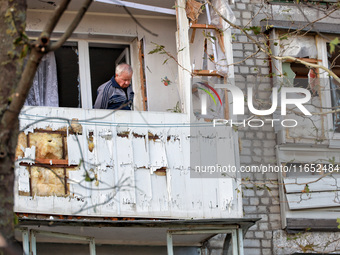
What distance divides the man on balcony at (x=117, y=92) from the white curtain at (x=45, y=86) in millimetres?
691

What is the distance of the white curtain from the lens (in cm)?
1155

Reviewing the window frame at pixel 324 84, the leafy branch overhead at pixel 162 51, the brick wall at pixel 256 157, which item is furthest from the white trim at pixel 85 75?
the window frame at pixel 324 84

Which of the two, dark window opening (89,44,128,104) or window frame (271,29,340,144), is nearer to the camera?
dark window opening (89,44,128,104)

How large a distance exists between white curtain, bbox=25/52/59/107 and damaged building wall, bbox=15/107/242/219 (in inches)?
53.8

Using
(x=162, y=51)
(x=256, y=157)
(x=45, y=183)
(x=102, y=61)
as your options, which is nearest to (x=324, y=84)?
(x=256, y=157)

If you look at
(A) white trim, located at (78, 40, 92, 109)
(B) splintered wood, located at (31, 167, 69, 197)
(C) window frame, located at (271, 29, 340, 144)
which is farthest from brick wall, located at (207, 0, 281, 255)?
(B) splintered wood, located at (31, 167, 69, 197)

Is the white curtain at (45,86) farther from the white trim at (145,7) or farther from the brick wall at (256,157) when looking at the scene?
the brick wall at (256,157)

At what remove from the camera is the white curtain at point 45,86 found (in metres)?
11.6

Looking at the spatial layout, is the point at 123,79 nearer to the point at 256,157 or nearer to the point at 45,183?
the point at 45,183

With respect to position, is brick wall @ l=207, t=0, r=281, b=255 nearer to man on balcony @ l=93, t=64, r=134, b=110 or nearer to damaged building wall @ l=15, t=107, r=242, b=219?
damaged building wall @ l=15, t=107, r=242, b=219

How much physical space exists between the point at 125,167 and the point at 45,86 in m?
2.04

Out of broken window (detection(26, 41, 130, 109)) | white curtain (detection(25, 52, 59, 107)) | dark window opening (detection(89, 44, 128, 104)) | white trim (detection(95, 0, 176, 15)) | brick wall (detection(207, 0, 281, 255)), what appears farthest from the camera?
dark window opening (detection(89, 44, 128, 104))

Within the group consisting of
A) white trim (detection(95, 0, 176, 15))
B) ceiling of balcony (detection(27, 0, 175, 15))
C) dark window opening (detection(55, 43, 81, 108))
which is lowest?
dark window opening (detection(55, 43, 81, 108))

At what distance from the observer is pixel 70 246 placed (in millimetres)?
10602
